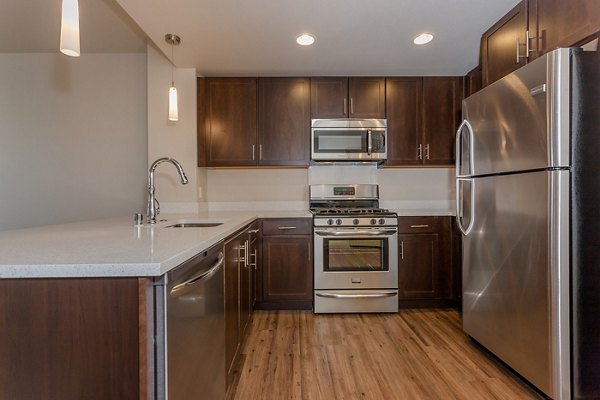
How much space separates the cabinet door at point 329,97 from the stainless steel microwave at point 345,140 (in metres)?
0.10

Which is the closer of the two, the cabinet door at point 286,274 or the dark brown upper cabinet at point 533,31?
the dark brown upper cabinet at point 533,31

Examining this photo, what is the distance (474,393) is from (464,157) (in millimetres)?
1466

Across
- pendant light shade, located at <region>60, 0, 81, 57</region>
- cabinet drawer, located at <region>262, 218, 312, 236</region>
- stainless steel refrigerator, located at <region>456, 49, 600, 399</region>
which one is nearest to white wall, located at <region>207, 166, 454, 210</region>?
cabinet drawer, located at <region>262, 218, 312, 236</region>

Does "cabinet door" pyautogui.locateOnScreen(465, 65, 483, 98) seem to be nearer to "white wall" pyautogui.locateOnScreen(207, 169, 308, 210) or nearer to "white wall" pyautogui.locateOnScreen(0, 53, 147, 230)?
"white wall" pyautogui.locateOnScreen(207, 169, 308, 210)

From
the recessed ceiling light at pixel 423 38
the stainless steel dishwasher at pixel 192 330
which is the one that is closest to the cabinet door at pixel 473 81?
the recessed ceiling light at pixel 423 38

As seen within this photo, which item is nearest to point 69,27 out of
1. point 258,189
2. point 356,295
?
point 258,189

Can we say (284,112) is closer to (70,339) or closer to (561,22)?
(561,22)

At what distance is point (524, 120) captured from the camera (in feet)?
5.52

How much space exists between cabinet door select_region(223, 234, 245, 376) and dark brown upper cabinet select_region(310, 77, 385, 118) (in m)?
1.79

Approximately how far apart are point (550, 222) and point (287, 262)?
2.00m

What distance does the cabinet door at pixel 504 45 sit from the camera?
1994mm

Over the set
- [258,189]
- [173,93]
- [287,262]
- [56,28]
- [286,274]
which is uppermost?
[56,28]

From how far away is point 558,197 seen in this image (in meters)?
1.49

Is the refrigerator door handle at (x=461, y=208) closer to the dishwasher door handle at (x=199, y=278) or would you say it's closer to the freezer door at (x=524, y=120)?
the freezer door at (x=524, y=120)
